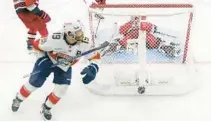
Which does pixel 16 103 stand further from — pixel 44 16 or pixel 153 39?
pixel 153 39

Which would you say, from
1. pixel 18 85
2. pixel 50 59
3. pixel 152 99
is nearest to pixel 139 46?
pixel 152 99

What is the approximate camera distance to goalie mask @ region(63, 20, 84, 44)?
6.65 ft

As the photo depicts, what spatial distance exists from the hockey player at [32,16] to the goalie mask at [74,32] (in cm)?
46

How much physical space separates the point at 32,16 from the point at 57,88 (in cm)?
57

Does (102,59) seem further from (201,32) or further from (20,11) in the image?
(201,32)

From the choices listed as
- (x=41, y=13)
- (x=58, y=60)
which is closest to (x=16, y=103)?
(x=58, y=60)

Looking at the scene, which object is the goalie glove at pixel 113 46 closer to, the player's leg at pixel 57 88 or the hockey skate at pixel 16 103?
the player's leg at pixel 57 88

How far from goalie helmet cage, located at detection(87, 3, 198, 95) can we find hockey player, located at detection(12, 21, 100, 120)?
208 mm

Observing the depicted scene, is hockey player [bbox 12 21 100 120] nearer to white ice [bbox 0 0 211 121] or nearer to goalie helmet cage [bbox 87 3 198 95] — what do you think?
white ice [bbox 0 0 211 121]

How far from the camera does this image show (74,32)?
2029 millimetres

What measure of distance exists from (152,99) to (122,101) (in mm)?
139

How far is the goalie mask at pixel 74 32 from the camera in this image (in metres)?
2.03

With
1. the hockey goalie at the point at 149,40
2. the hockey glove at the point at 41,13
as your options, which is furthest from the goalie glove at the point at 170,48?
the hockey glove at the point at 41,13

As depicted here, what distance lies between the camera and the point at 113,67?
2551mm
